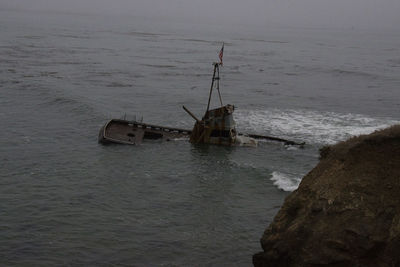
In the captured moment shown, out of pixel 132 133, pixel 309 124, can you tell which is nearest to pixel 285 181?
pixel 132 133

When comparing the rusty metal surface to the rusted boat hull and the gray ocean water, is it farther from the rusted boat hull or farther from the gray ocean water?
the rusted boat hull

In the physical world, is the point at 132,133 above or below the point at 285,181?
above

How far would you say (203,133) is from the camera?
42375mm

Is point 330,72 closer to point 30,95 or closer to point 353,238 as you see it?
point 30,95

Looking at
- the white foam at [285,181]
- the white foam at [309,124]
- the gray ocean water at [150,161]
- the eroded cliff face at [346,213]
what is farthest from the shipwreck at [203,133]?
the eroded cliff face at [346,213]

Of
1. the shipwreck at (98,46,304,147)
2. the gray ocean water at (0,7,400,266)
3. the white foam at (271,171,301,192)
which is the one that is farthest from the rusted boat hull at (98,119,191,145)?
the white foam at (271,171,301,192)

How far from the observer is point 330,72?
9238 cm

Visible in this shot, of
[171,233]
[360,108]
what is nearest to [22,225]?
[171,233]

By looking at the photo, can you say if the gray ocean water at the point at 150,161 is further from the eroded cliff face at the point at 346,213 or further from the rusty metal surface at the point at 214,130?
the eroded cliff face at the point at 346,213

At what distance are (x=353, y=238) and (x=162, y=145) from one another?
91.1 ft

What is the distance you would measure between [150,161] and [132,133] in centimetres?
628

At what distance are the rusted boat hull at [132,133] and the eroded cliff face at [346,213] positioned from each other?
83.3 ft

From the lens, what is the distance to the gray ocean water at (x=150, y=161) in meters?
24.4

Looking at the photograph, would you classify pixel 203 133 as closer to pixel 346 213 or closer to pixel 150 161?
pixel 150 161
